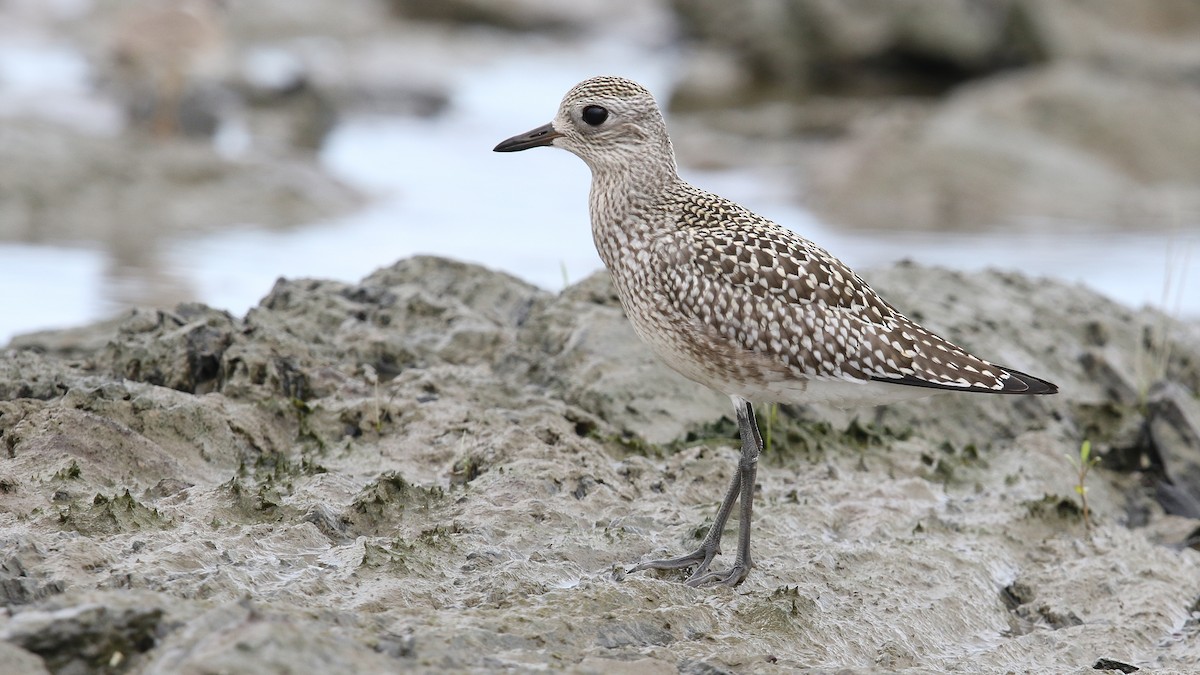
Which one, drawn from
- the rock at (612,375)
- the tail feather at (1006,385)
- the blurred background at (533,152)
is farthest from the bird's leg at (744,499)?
the blurred background at (533,152)

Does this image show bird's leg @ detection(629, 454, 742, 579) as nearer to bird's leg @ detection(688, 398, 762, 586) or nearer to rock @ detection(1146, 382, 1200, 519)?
bird's leg @ detection(688, 398, 762, 586)

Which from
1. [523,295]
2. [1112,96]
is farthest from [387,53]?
[523,295]

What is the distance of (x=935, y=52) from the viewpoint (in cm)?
2331

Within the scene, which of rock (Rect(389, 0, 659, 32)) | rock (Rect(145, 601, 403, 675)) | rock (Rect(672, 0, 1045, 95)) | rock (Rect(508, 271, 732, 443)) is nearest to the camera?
rock (Rect(145, 601, 403, 675))

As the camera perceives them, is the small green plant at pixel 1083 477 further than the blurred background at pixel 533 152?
No

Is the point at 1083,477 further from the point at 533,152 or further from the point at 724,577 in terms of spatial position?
the point at 533,152

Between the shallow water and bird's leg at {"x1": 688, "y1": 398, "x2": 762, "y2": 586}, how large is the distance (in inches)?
159

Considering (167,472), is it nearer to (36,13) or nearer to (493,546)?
(493,546)

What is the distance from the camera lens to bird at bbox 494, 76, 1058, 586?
5.41 metres

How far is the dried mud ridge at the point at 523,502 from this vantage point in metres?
4.26

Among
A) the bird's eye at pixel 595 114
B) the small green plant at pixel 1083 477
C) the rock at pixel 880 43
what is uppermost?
the rock at pixel 880 43

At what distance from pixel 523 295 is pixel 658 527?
101 inches

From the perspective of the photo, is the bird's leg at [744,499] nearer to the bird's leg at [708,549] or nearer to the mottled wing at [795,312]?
the bird's leg at [708,549]

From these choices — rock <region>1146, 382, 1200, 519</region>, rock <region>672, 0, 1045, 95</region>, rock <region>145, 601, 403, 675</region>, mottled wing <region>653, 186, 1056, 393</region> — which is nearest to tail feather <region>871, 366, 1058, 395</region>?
mottled wing <region>653, 186, 1056, 393</region>
